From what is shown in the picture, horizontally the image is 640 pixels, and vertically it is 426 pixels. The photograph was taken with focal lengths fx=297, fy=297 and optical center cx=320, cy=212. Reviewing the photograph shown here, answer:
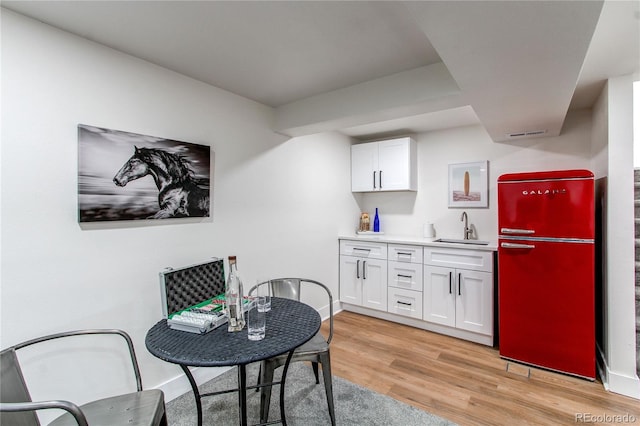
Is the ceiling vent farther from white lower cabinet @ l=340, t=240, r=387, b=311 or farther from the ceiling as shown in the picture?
white lower cabinet @ l=340, t=240, r=387, b=311

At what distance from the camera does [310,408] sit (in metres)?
2.07

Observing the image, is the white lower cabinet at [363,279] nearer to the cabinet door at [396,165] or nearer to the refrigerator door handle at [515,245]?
the cabinet door at [396,165]

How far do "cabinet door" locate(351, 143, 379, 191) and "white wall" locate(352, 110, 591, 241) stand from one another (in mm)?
337

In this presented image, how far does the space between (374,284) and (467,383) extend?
4.93 ft

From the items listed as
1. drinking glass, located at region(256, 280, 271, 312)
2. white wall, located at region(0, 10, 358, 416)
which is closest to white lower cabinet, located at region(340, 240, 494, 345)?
white wall, located at region(0, 10, 358, 416)

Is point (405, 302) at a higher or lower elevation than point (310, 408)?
higher

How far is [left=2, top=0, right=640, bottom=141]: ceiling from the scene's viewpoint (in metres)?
1.26

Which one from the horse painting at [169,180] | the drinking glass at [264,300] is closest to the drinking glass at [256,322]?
the drinking glass at [264,300]

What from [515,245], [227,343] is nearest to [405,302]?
[515,245]

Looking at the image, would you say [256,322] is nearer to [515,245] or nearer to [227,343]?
[227,343]

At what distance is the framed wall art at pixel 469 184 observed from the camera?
138 inches

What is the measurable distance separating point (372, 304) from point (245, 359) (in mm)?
2657

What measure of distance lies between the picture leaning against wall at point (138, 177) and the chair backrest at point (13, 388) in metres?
0.77

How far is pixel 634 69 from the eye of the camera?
2.11m
